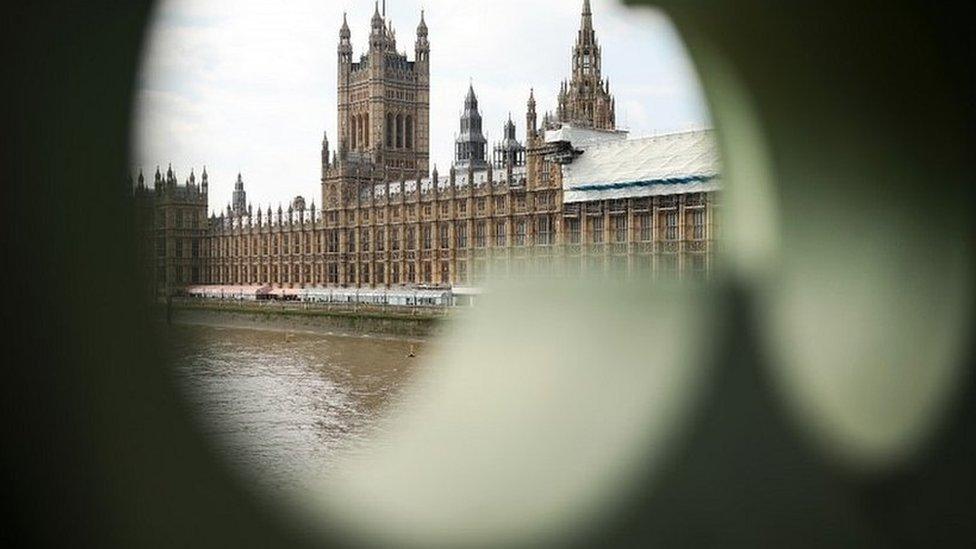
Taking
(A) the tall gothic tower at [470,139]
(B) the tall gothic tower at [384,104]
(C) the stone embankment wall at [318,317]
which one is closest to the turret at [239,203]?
(B) the tall gothic tower at [384,104]

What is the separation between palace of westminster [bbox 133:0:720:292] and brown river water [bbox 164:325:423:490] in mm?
827

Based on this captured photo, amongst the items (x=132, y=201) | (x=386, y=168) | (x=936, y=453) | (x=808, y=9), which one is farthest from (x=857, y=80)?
(x=386, y=168)

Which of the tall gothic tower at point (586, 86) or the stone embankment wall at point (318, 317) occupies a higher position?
the tall gothic tower at point (586, 86)

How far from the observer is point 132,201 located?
295 centimetres

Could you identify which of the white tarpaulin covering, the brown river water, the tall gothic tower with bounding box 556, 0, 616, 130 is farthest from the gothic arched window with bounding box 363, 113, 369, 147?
the brown river water

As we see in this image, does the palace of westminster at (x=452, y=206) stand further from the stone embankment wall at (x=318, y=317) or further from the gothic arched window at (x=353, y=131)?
the stone embankment wall at (x=318, y=317)

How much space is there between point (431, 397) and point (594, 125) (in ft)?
18.3

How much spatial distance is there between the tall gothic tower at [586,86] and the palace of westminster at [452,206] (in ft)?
0.06

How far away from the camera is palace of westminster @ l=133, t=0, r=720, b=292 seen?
9.79 m

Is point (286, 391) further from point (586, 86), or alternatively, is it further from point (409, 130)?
point (409, 130)

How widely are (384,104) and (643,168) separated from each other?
804 cm

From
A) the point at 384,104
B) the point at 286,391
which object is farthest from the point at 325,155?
the point at 286,391

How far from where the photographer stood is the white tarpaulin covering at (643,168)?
9.31 m

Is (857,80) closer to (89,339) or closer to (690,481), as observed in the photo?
(690,481)
